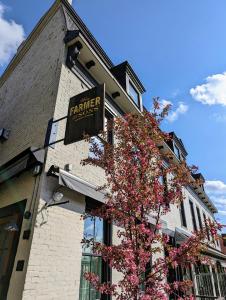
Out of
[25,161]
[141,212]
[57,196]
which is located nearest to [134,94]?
[25,161]

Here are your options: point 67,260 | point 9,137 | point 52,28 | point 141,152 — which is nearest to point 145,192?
point 141,152

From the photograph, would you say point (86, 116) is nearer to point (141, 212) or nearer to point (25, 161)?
point (25, 161)

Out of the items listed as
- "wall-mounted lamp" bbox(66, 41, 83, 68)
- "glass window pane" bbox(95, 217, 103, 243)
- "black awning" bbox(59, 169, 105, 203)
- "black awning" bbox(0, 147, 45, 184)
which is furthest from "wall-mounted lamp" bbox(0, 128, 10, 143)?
"glass window pane" bbox(95, 217, 103, 243)

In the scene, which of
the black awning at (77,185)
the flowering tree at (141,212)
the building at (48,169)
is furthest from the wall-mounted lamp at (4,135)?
the flowering tree at (141,212)

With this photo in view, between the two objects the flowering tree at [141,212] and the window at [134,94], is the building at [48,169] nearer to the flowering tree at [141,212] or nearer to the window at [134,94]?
the flowering tree at [141,212]

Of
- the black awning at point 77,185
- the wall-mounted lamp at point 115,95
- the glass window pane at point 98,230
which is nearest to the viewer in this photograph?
the black awning at point 77,185

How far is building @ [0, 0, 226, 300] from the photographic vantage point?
14.8 feet

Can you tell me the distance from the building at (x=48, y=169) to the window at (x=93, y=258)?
0.09ft

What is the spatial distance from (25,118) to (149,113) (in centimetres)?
424

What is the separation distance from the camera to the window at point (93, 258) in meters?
5.52

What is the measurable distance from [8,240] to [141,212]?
3.28 metres

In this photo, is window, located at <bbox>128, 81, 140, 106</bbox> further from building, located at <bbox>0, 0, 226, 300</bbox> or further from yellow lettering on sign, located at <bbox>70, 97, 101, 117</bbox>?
yellow lettering on sign, located at <bbox>70, 97, 101, 117</bbox>

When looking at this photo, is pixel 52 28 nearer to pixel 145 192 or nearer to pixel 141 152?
pixel 141 152

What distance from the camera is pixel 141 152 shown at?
182 inches
